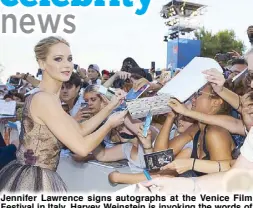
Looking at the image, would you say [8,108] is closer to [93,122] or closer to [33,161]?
[93,122]

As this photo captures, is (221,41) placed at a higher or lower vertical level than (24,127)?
higher

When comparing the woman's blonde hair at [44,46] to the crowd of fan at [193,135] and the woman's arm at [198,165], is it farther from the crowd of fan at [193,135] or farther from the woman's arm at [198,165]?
the woman's arm at [198,165]

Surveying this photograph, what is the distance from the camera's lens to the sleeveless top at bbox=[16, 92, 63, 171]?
87.1 inches

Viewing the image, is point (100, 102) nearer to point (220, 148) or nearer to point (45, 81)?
point (45, 81)

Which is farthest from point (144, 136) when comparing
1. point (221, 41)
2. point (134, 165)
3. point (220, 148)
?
point (221, 41)

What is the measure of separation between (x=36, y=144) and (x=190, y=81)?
896 millimetres

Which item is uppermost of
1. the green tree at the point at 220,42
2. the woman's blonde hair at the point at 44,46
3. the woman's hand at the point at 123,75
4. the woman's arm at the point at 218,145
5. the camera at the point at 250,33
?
the green tree at the point at 220,42

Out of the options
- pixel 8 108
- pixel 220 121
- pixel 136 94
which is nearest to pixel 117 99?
Result: pixel 136 94

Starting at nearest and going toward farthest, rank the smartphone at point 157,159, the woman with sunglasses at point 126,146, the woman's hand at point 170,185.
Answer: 1. the woman's hand at point 170,185
2. the smartphone at point 157,159
3. the woman with sunglasses at point 126,146

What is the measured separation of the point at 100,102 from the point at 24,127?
118 centimetres

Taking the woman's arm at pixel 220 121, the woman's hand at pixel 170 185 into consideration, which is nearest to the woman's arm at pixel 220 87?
the woman's arm at pixel 220 121

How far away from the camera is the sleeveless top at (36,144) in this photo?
87.1 inches

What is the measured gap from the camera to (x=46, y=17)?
4.03 m

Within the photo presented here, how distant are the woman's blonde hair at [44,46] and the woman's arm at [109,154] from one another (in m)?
0.85
